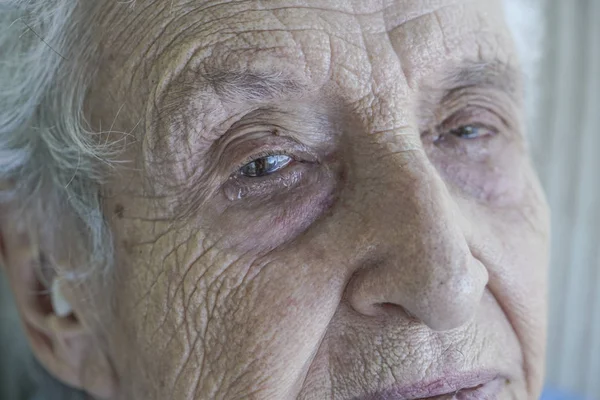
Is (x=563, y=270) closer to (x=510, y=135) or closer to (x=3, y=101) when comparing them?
(x=510, y=135)

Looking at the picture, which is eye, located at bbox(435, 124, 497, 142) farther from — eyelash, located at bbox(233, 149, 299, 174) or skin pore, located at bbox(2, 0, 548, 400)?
eyelash, located at bbox(233, 149, 299, 174)

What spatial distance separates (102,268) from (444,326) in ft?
2.42

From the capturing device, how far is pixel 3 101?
140cm

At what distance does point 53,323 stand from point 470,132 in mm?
1064

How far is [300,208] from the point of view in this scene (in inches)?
47.1

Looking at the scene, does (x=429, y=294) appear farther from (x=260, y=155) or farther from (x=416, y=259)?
(x=260, y=155)

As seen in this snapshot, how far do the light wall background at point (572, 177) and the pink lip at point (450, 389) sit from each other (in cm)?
168

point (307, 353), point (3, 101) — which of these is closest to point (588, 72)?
point (307, 353)

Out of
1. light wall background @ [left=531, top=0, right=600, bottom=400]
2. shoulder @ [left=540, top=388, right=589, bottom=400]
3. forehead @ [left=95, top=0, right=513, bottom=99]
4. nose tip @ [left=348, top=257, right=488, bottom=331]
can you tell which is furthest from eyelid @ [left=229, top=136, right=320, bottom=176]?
light wall background @ [left=531, top=0, right=600, bottom=400]

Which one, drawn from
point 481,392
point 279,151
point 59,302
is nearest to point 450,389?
point 481,392

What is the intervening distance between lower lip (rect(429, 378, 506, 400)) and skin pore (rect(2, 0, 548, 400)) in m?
0.02

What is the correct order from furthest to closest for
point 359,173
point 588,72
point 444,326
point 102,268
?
point 588,72 → point 102,268 → point 359,173 → point 444,326

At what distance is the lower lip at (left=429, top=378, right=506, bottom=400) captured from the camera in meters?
1.11

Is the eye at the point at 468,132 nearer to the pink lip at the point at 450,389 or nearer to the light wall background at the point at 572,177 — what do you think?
the pink lip at the point at 450,389
